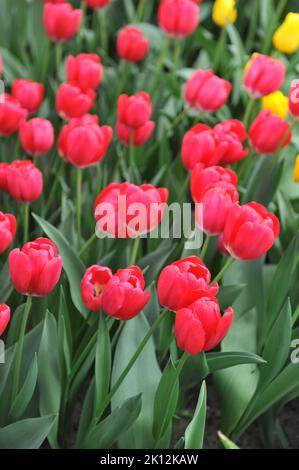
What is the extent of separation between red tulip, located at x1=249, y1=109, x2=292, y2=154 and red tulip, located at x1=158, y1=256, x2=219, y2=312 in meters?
0.42

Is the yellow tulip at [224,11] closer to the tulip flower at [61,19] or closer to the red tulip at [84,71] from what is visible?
the tulip flower at [61,19]

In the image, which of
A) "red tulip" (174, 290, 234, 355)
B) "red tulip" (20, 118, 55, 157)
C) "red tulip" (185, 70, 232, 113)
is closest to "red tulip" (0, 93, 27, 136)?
"red tulip" (20, 118, 55, 157)

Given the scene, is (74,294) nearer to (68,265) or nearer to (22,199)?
(68,265)

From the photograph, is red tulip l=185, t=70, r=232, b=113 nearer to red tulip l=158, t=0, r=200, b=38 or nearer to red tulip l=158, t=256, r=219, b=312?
red tulip l=158, t=0, r=200, b=38

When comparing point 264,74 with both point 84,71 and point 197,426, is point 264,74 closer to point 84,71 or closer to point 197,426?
point 84,71

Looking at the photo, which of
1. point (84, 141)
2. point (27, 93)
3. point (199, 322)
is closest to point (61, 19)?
point (27, 93)

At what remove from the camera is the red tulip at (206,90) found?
4.43 ft

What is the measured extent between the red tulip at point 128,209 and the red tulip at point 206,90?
1.28 feet

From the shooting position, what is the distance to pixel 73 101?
4.25ft

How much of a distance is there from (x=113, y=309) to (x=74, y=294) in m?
0.24

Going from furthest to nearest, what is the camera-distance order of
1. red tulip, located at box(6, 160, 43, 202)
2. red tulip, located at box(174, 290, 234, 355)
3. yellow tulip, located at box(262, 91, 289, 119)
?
yellow tulip, located at box(262, 91, 289, 119)
red tulip, located at box(6, 160, 43, 202)
red tulip, located at box(174, 290, 234, 355)

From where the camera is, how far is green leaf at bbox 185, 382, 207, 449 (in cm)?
93

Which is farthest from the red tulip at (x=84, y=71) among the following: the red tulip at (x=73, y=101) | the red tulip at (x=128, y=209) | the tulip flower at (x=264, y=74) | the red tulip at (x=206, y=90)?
the red tulip at (x=128, y=209)
